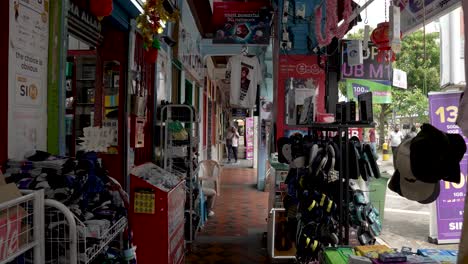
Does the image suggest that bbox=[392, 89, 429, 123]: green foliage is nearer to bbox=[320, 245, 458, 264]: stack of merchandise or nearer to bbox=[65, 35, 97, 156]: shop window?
bbox=[65, 35, 97, 156]: shop window

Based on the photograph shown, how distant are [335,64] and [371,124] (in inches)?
100

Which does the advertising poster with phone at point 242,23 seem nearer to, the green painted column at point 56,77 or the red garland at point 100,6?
the red garland at point 100,6

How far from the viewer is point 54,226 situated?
1.39m

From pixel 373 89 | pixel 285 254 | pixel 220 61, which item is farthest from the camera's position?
pixel 220 61

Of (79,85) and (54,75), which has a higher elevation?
(79,85)

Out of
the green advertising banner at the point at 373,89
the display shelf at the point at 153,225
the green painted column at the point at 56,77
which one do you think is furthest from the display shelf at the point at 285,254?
the green advertising banner at the point at 373,89

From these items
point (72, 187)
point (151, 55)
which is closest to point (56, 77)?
point (72, 187)

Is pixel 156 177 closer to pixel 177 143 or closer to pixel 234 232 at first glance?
pixel 177 143

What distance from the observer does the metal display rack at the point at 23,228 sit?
1.10 meters

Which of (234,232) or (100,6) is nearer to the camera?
(100,6)

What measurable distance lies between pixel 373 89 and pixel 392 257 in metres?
5.57

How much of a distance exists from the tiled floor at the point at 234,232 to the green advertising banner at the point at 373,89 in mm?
2577

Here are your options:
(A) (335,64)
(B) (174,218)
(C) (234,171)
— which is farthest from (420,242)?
(C) (234,171)

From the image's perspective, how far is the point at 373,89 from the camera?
7.00 m
